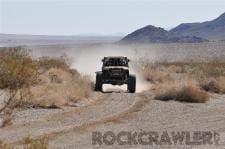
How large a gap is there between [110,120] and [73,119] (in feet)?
4.75

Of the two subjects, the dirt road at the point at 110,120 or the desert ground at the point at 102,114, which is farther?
the dirt road at the point at 110,120

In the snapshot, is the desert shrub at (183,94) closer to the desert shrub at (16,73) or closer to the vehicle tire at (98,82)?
the vehicle tire at (98,82)

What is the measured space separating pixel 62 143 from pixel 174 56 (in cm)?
9201

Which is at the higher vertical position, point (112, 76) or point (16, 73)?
point (16, 73)

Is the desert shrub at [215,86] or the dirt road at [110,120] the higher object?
the desert shrub at [215,86]

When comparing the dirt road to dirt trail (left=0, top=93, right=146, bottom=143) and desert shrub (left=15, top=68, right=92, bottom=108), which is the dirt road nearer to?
dirt trail (left=0, top=93, right=146, bottom=143)

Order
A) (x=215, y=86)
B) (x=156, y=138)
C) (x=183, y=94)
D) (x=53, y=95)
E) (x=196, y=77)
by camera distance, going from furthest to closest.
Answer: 1. (x=196, y=77)
2. (x=215, y=86)
3. (x=183, y=94)
4. (x=53, y=95)
5. (x=156, y=138)

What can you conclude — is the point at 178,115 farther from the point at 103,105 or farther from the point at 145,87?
the point at 145,87

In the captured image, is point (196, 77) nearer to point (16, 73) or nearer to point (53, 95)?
point (53, 95)

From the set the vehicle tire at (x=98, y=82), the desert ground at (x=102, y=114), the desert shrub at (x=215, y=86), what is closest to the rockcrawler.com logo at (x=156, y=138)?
the desert ground at (x=102, y=114)

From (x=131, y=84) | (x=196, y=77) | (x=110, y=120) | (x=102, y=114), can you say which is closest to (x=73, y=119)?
(x=110, y=120)

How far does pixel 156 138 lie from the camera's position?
18.2 m

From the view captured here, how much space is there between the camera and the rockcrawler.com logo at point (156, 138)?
17.3 meters

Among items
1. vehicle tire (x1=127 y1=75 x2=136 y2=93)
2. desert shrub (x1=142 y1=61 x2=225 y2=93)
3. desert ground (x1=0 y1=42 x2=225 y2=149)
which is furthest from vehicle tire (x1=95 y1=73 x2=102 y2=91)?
desert shrub (x1=142 y1=61 x2=225 y2=93)
